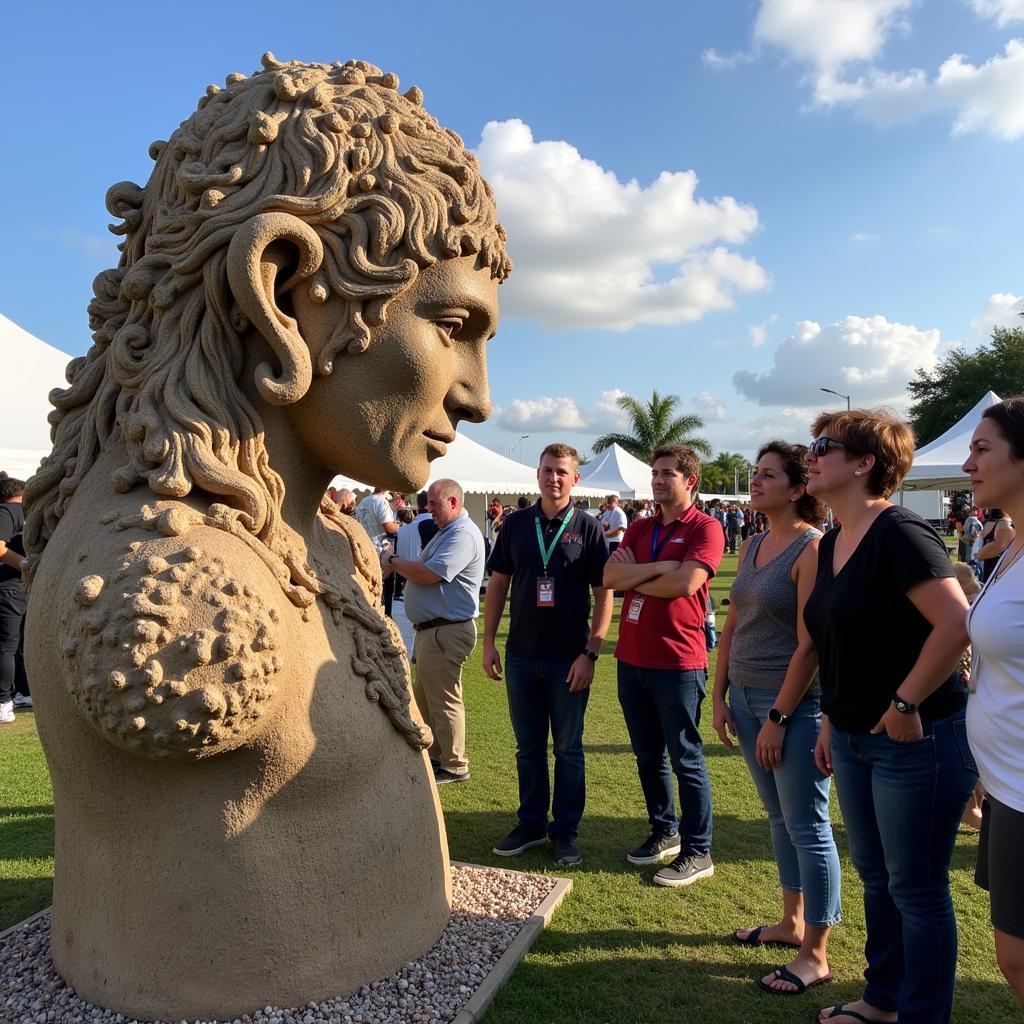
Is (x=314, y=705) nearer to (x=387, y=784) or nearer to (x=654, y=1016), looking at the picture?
(x=387, y=784)

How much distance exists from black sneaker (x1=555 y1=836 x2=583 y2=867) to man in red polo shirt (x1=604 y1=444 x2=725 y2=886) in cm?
29

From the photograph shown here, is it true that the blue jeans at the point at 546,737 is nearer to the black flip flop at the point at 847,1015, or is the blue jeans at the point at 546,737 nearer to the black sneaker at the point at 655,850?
the black sneaker at the point at 655,850

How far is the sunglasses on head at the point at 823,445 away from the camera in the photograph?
279 centimetres

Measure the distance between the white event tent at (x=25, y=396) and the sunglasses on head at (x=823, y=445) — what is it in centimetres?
862

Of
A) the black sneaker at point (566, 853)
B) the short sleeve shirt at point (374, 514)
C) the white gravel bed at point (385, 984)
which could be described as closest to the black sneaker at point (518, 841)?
the black sneaker at point (566, 853)

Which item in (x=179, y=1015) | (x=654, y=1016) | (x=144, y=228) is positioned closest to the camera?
(x=179, y=1015)

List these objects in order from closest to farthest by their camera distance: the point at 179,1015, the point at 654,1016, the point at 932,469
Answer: the point at 179,1015 → the point at 654,1016 → the point at 932,469

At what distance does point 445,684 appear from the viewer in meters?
5.66

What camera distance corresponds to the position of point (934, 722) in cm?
257

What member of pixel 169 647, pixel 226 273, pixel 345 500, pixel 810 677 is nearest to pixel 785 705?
pixel 810 677

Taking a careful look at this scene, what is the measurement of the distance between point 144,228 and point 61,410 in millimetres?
608

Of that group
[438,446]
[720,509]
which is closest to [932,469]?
[720,509]

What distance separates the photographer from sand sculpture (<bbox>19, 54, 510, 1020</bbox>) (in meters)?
1.97

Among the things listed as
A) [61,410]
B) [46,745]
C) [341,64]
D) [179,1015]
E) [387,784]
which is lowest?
[179,1015]
